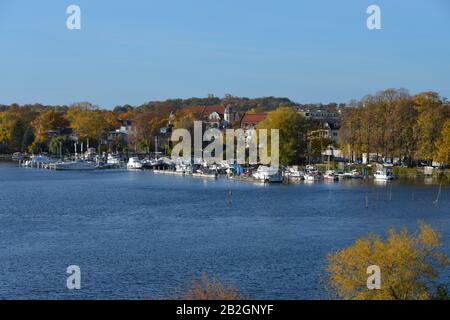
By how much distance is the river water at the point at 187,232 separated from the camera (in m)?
13.7

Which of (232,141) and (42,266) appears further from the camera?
(232,141)

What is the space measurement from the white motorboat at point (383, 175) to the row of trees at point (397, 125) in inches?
115

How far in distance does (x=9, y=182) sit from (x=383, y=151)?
765 inches

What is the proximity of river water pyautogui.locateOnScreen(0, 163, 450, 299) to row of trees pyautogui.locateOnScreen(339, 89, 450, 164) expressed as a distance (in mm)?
5240

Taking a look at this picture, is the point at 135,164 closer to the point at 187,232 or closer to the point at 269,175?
the point at 269,175

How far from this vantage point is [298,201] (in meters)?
26.9

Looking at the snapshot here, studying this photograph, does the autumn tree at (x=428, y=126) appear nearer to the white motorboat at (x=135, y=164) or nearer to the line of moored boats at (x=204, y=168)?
the line of moored boats at (x=204, y=168)

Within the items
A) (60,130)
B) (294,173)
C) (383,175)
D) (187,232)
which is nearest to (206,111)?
(60,130)

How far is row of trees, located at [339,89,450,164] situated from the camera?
38169mm

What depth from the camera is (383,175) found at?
35.8 metres

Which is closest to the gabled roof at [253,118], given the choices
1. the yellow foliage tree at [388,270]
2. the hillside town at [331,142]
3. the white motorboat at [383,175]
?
the hillside town at [331,142]

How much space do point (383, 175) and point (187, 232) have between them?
18.3 m
